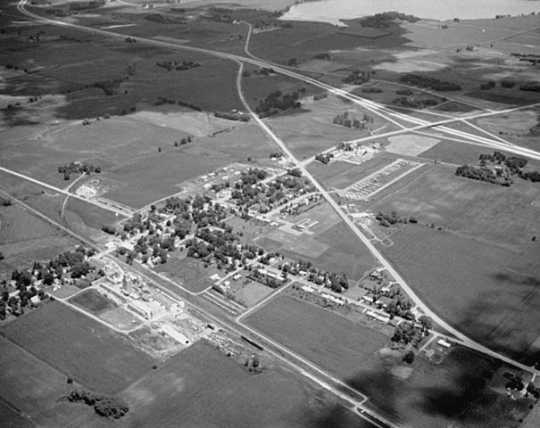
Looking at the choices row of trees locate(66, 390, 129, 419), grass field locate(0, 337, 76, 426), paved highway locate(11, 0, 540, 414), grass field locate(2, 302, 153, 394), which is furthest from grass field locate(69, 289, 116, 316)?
row of trees locate(66, 390, 129, 419)

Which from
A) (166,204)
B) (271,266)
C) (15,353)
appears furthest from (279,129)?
(15,353)

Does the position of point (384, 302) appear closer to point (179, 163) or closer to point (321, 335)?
point (321, 335)

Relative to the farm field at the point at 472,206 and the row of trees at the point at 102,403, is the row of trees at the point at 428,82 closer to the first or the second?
the farm field at the point at 472,206

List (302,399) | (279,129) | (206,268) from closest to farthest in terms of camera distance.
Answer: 1. (302,399)
2. (206,268)
3. (279,129)

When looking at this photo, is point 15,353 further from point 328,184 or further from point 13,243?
point 328,184

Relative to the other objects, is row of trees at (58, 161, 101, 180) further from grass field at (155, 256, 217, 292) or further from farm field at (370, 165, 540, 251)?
farm field at (370, 165, 540, 251)

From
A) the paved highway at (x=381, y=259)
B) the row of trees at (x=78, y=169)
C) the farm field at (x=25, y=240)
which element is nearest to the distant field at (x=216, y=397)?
the paved highway at (x=381, y=259)
